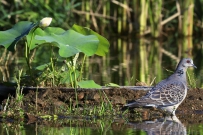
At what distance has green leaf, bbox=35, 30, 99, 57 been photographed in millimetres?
7336

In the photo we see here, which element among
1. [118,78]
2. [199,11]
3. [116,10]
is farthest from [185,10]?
[118,78]

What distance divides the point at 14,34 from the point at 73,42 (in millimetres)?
734

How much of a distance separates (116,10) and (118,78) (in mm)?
8064

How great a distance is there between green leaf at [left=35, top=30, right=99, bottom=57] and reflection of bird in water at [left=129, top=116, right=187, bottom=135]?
1.04m

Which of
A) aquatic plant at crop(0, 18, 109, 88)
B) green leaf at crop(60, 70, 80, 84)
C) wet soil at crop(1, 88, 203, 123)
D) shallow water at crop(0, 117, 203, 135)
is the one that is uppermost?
aquatic plant at crop(0, 18, 109, 88)

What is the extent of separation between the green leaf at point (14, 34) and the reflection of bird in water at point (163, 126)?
1662 mm

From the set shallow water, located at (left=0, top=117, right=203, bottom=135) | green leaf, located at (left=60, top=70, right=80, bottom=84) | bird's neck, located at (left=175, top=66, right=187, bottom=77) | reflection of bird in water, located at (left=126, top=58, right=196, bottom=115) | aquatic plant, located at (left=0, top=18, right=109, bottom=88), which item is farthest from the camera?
green leaf, located at (left=60, top=70, right=80, bottom=84)

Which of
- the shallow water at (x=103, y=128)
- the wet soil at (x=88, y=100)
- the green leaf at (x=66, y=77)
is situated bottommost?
the shallow water at (x=103, y=128)

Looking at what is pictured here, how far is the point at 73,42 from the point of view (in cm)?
765

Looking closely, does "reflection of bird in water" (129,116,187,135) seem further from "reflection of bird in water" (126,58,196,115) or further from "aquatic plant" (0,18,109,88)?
"aquatic plant" (0,18,109,88)

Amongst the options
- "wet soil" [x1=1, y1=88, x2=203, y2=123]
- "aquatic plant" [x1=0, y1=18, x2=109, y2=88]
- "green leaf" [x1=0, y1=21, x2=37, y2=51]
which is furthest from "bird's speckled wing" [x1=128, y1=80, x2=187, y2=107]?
"green leaf" [x1=0, y1=21, x2=37, y2=51]

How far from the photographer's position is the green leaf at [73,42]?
734 cm

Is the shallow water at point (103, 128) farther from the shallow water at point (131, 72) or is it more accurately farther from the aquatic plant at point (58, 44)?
the aquatic plant at point (58, 44)

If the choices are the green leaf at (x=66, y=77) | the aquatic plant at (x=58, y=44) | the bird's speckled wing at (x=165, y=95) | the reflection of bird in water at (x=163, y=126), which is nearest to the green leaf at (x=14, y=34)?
the aquatic plant at (x=58, y=44)
